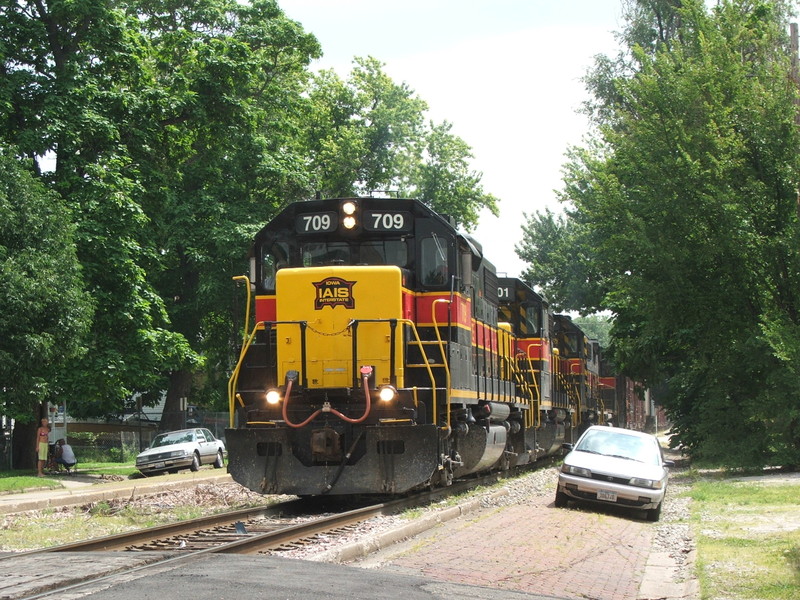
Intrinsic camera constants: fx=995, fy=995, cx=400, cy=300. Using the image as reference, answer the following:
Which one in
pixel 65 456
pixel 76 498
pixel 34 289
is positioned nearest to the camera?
pixel 76 498

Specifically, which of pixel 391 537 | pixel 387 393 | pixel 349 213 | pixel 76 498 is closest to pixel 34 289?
pixel 76 498

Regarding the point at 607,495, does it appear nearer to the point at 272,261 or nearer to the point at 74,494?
the point at 272,261

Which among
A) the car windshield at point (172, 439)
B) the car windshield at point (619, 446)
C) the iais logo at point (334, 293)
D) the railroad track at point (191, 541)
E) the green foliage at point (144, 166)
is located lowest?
the railroad track at point (191, 541)

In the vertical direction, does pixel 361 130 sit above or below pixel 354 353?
above

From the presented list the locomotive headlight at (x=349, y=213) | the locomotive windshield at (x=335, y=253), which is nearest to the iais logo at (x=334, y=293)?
the locomotive windshield at (x=335, y=253)

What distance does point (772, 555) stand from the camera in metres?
10.6

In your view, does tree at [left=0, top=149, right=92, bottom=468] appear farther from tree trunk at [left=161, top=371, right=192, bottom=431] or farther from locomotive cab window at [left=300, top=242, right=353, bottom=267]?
tree trunk at [left=161, top=371, right=192, bottom=431]

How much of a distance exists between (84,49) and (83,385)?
980 cm

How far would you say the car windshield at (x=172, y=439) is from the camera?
3125 cm

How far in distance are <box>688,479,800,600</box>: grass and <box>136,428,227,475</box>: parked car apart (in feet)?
54.0

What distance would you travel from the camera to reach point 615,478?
15703 millimetres

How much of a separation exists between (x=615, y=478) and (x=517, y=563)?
6.42 m

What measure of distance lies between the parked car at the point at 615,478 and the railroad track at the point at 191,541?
2.28m

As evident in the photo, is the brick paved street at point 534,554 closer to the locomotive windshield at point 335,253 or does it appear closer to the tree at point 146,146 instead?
the locomotive windshield at point 335,253
